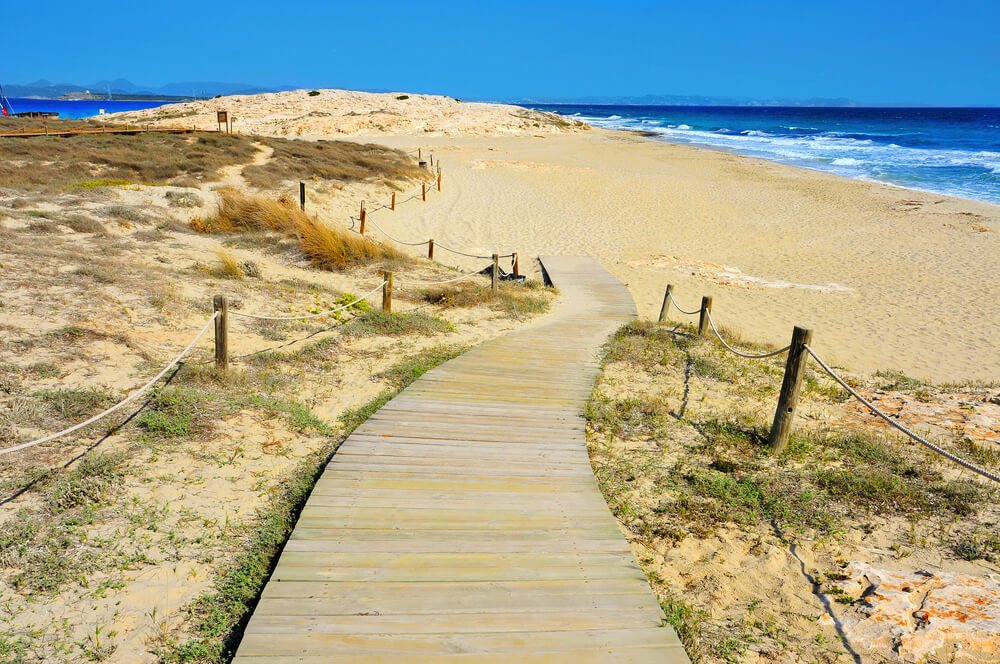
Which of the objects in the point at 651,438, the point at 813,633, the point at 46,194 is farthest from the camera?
the point at 46,194

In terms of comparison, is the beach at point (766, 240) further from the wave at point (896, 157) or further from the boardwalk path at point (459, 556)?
the boardwalk path at point (459, 556)

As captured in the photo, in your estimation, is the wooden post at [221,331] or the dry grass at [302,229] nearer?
the wooden post at [221,331]

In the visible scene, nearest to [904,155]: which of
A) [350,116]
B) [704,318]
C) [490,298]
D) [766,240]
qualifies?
[766,240]

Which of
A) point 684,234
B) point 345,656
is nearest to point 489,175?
point 684,234

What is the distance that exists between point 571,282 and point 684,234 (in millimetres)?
8796

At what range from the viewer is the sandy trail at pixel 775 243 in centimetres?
1154

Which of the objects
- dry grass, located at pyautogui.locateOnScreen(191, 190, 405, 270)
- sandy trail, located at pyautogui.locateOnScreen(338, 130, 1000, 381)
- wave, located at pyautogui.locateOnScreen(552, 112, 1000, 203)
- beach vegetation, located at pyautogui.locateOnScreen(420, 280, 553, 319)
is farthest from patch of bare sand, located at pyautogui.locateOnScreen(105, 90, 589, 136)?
beach vegetation, located at pyautogui.locateOnScreen(420, 280, 553, 319)

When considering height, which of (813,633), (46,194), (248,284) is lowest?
(813,633)

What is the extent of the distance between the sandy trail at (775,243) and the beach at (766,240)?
5 centimetres

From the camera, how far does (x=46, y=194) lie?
15445mm

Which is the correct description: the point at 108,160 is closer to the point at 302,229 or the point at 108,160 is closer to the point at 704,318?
the point at 302,229

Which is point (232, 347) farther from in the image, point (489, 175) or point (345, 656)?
point (489, 175)

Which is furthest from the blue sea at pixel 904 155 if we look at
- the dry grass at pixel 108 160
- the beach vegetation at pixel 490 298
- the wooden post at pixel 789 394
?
the dry grass at pixel 108 160

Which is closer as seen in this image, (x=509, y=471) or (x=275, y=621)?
(x=275, y=621)
